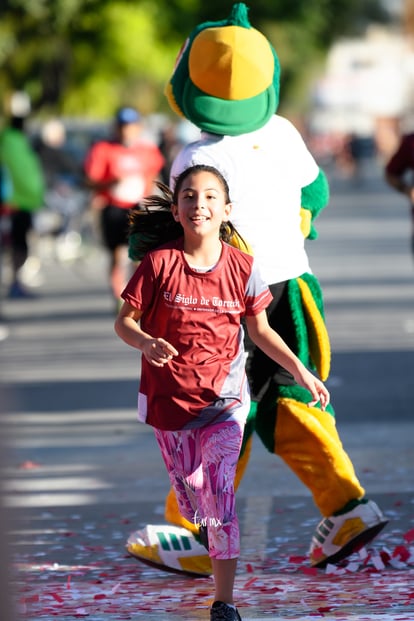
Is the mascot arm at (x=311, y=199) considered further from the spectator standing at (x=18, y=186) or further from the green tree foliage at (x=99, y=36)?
the green tree foliage at (x=99, y=36)

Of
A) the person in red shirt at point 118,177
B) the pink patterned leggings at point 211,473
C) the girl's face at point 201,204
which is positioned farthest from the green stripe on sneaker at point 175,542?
the person in red shirt at point 118,177

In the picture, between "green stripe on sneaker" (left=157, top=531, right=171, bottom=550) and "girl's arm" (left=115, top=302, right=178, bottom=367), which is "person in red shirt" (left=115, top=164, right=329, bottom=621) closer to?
"girl's arm" (left=115, top=302, right=178, bottom=367)

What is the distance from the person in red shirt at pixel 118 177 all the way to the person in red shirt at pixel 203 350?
29.2 feet

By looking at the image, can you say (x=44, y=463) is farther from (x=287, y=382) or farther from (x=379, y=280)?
(x=379, y=280)

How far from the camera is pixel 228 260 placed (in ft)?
17.4

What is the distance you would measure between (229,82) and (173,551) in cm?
171

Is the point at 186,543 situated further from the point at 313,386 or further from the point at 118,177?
the point at 118,177

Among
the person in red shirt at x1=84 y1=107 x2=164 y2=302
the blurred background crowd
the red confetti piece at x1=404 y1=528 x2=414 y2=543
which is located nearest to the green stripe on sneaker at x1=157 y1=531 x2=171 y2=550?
the red confetti piece at x1=404 y1=528 x2=414 y2=543

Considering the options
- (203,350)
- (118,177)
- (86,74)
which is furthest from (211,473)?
(86,74)

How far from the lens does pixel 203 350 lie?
5.21 meters

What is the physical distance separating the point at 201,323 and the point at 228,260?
233 millimetres

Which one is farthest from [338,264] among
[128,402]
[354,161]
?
[354,161]

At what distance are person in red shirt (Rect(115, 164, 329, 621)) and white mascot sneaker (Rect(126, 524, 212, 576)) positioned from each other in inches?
23.4

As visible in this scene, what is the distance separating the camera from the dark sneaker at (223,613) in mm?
5094
